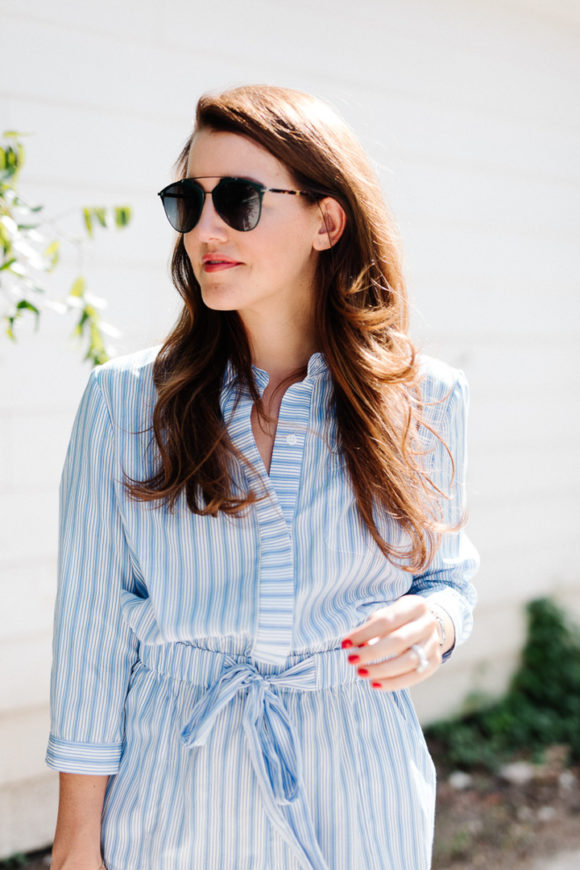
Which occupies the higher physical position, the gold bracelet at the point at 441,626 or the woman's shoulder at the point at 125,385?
the woman's shoulder at the point at 125,385

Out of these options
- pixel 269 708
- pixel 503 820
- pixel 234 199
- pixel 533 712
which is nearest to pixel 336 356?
pixel 234 199

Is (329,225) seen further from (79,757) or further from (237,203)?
(79,757)

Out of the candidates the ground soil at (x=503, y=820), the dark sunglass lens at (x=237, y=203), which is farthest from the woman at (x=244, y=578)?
the ground soil at (x=503, y=820)

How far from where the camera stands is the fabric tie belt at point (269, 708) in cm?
134

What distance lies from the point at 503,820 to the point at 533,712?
0.69 m

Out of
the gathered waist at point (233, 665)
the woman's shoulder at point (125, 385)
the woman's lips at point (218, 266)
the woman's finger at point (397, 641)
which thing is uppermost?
the woman's lips at point (218, 266)

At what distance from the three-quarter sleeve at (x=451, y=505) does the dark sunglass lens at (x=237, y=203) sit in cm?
48

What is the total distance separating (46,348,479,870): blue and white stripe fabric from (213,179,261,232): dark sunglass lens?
1.03ft

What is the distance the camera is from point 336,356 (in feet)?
5.11

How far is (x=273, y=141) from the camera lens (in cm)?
140

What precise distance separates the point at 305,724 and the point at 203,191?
2.92ft

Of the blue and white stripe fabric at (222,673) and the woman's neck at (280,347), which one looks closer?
the blue and white stripe fabric at (222,673)

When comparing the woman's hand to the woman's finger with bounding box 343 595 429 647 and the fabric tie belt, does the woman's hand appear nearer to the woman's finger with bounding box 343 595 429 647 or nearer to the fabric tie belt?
the woman's finger with bounding box 343 595 429 647

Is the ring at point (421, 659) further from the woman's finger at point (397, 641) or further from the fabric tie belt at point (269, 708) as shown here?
the fabric tie belt at point (269, 708)
